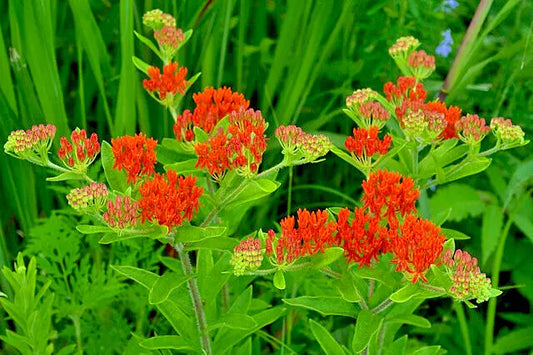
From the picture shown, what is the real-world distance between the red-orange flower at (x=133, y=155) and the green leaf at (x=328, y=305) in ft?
1.05

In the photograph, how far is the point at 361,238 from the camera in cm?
118

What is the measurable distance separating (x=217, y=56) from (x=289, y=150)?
3.40ft

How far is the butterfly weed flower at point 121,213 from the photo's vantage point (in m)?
1.14

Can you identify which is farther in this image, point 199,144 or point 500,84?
point 500,84

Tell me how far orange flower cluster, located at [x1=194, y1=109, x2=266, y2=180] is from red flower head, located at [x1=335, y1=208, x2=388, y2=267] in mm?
160

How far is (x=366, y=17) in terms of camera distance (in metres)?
2.54

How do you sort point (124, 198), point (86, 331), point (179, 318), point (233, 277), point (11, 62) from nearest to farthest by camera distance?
point (124, 198)
point (179, 318)
point (233, 277)
point (86, 331)
point (11, 62)

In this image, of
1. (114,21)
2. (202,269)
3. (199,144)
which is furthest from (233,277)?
(114,21)

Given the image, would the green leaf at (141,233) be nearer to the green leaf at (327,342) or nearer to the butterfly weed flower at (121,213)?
the butterfly weed flower at (121,213)

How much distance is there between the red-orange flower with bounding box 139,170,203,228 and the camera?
1.15m

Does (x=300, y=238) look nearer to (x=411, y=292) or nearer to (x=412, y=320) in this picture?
(x=411, y=292)

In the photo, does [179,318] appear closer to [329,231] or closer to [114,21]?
[329,231]

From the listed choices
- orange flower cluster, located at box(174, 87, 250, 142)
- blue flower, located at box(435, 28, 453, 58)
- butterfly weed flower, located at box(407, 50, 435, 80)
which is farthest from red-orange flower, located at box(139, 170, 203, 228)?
blue flower, located at box(435, 28, 453, 58)

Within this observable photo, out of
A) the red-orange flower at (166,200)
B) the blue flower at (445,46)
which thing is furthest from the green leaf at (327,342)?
Result: the blue flower at (445,46)
